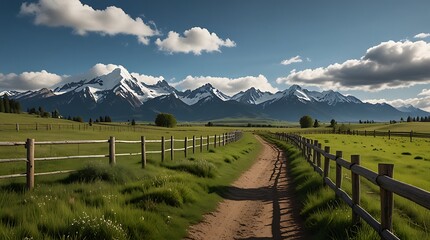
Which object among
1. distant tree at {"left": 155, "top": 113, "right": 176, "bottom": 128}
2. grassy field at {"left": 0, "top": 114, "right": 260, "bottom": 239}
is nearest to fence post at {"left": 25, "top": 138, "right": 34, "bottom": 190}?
grassy field at {"left": 0, "top": 114, "right": 260, "bottom": 239}

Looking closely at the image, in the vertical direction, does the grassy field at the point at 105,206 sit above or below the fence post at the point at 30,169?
below

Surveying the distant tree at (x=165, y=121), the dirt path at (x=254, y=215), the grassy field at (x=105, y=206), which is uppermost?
the distant tree at (x=165, y=121)

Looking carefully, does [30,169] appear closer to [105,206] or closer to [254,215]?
[105,206]

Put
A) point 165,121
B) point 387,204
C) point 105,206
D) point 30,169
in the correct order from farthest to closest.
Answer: point 165,121 < point 30,169 < point 105,206 < point 387,204

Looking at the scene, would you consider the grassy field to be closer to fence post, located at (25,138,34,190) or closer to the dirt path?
fence post, located at (25,138,34,190)

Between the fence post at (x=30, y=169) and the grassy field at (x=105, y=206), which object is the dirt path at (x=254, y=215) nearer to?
the grassy field at (x=105, y=206)

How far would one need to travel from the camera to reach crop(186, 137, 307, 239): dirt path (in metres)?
9.68

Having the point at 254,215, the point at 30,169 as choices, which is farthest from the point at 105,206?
the point at 30,169

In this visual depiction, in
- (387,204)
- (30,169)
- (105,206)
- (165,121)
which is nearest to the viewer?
(387,204)

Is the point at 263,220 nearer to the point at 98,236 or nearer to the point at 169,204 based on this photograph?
the point at 169,204

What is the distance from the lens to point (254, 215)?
38.8ft

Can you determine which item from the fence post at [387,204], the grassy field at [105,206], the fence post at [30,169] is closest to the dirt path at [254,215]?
the grassy field at [105,206]

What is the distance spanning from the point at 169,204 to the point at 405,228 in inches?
244

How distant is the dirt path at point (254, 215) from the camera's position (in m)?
9.68
